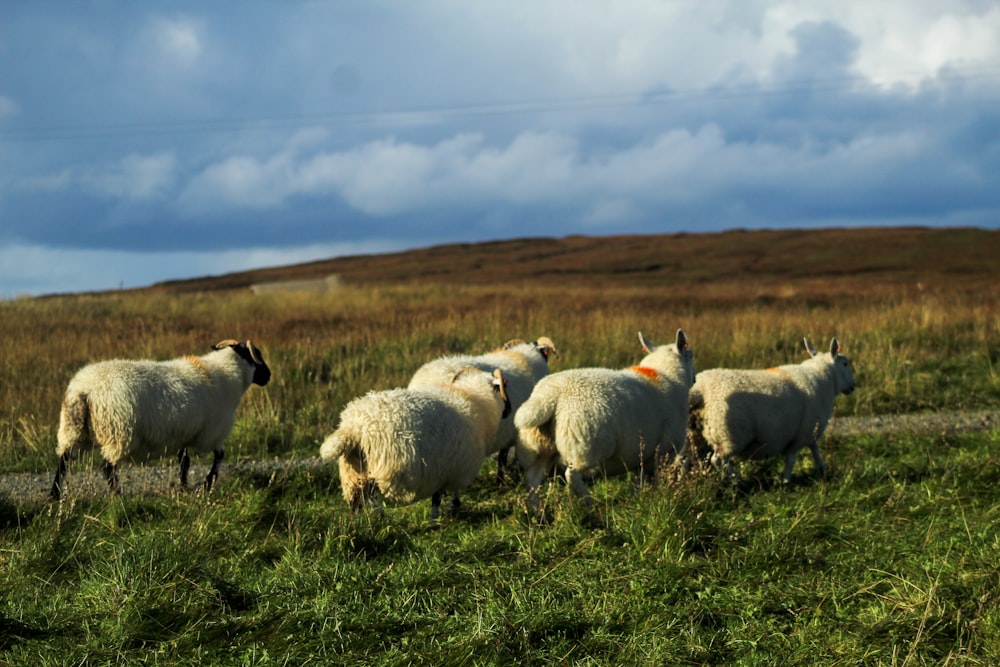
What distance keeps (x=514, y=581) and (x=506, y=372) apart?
429 centimetres

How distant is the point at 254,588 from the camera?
216 inches

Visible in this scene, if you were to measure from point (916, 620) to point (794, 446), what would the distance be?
4.56 m

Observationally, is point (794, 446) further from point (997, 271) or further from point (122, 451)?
point (997, 271)

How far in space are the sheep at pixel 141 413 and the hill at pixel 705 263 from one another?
28511mm

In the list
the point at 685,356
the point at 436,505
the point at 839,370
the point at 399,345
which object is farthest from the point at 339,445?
the point at 399,345

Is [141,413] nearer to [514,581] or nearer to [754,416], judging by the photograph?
[514,581]

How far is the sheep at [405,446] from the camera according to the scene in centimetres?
671

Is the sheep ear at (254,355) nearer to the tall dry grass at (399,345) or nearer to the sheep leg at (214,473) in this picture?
the sheep leg at (214,473)

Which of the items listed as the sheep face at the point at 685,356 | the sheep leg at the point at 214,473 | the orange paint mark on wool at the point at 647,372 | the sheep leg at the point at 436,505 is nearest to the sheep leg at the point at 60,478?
the sheep leg at the point at 214,473

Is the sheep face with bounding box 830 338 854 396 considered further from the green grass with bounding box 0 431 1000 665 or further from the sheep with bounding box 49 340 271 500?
the sheep with bounding box 49 340 271 500

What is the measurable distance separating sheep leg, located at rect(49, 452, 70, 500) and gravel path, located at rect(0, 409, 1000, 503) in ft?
0.34

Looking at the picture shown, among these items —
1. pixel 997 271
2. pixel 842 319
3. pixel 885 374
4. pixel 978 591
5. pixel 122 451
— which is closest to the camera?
pixel 978 591

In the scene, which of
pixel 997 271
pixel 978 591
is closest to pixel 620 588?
pixel 978 591

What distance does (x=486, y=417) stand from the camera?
7.80m
